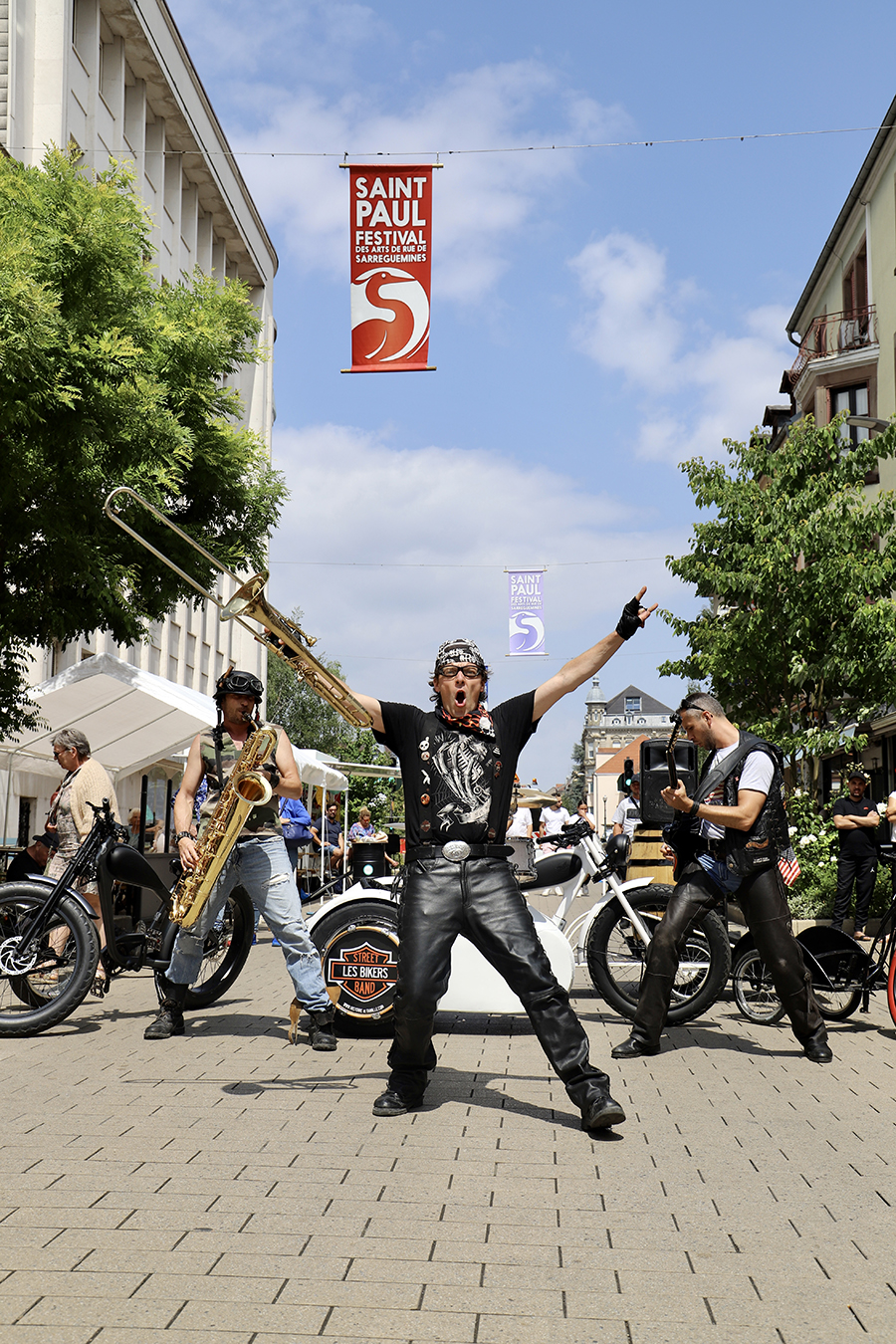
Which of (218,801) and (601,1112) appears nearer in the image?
(601,1112)

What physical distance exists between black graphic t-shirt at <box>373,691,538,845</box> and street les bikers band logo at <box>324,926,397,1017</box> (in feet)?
6.23

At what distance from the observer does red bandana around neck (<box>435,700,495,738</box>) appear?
18.2 ft

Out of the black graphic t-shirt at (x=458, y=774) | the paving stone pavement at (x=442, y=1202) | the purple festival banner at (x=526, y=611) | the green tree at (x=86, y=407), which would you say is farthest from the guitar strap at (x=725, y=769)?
the purple festival banner at (x=526, y=611)

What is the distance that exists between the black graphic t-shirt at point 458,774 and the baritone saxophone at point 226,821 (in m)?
1.48

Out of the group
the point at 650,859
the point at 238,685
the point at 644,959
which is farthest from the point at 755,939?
the point at 650,859

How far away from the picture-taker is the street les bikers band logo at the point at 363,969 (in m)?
7.31

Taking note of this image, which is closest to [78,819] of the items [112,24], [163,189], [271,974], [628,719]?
[271,974]

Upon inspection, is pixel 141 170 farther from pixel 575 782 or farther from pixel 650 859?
pixel 575 782

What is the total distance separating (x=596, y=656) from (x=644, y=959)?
9.61 ft

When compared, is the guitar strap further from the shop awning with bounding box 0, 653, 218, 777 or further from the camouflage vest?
the shop awning with bounding box 0, 653, 218, 777

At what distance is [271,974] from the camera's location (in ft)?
36.5

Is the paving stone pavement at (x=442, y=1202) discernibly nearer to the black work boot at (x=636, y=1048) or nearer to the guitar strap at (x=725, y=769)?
the black work boot at (x=636, y=1048)

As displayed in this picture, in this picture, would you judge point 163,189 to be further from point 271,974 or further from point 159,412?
point 271,974

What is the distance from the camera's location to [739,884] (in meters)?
6.80
